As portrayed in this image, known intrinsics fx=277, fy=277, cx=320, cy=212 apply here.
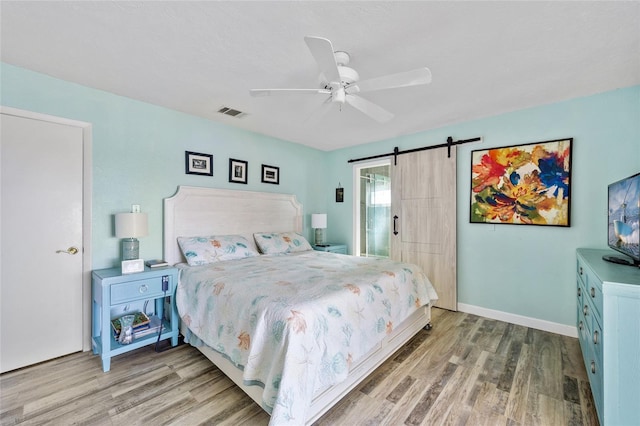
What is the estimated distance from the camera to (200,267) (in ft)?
9.05

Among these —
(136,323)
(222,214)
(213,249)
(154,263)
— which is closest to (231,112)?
(222,214)

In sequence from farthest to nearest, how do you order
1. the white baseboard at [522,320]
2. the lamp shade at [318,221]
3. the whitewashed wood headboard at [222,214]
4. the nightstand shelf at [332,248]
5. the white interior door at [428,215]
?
the lamp shade at [318,221] < the nightstand shelf at [332,248] < the white interior door at [428,215] < the whitewashed wood headboard at [222,214] < the white baseboard at [522,320]

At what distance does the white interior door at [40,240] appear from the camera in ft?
7.24

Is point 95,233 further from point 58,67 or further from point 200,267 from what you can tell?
point 58,67

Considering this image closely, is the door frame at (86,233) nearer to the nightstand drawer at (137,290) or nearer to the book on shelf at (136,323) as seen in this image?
the book on shelf at (136,323)

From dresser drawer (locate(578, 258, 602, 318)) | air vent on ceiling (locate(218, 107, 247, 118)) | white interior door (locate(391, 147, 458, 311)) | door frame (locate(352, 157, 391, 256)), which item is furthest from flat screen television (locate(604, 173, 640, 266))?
air vent on ceiling (locate(218, 107, 247, 118))

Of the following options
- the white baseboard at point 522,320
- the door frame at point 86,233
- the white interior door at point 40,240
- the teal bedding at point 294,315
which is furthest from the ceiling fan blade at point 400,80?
the white baseboard at point 522,320

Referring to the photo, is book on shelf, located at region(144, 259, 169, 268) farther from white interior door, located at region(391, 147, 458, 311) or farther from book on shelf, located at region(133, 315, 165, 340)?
white interior door, located at region(391, 147, 458, 311)

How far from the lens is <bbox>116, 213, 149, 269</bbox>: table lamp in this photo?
2.47 meters

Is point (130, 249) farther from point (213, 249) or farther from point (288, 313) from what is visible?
point (288, 313)

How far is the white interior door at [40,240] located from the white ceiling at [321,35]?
0.63 m

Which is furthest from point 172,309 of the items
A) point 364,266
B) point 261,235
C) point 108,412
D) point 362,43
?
point 362,43

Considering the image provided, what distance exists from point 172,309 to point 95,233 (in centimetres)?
101

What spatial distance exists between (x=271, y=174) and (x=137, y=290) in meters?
2.31
